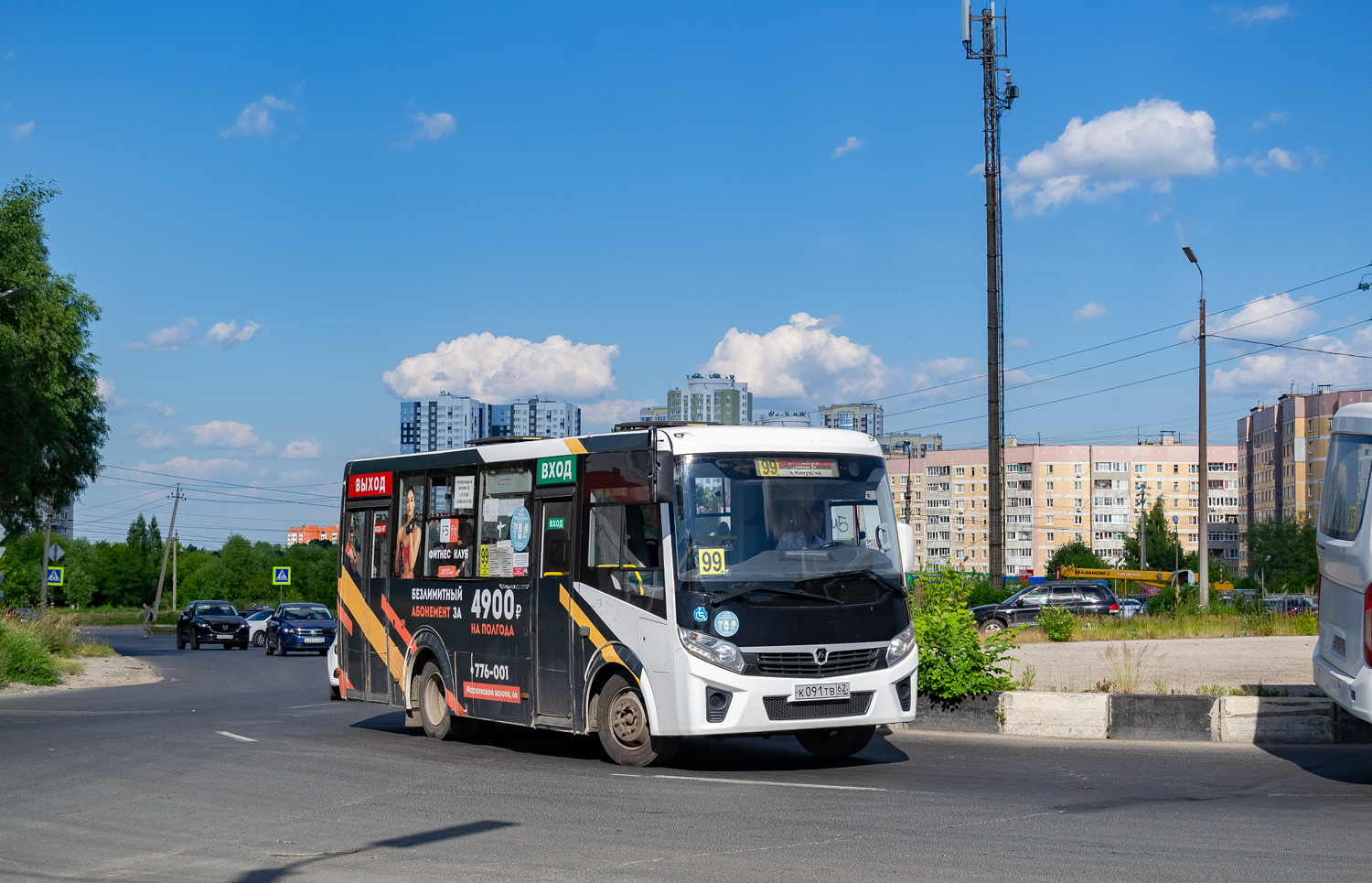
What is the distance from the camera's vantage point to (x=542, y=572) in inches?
489

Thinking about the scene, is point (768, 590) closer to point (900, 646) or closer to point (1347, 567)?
point (900, 646)

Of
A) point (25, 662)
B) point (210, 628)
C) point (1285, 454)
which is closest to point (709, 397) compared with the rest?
point (1285, 454)

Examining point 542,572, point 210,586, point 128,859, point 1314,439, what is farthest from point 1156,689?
point 210,586

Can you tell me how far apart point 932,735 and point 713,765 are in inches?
114

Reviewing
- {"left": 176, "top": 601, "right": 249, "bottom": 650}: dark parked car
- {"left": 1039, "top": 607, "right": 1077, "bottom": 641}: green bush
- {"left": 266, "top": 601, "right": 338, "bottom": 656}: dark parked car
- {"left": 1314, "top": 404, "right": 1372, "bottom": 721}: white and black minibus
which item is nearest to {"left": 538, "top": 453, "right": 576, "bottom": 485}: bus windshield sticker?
{"left": 1314, "top": 404, "right": 1372, "bottom": 721}: white and black minibus

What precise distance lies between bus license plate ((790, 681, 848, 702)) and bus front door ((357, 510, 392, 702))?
581cm

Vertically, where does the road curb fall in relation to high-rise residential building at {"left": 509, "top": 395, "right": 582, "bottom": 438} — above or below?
below

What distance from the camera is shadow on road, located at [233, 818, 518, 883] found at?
7031mm

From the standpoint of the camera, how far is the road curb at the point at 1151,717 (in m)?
12.3

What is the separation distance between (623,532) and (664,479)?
0.80 metres

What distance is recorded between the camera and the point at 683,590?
1073cm

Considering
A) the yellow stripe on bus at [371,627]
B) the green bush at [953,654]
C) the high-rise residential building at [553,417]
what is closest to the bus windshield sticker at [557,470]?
the yellow stripe on bus at [371,627]

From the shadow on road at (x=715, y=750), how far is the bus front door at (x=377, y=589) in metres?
0.53

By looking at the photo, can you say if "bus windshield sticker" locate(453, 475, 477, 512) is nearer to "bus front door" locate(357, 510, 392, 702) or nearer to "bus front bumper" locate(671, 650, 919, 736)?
"bus front door" locate(357, 510, 392, 702)
